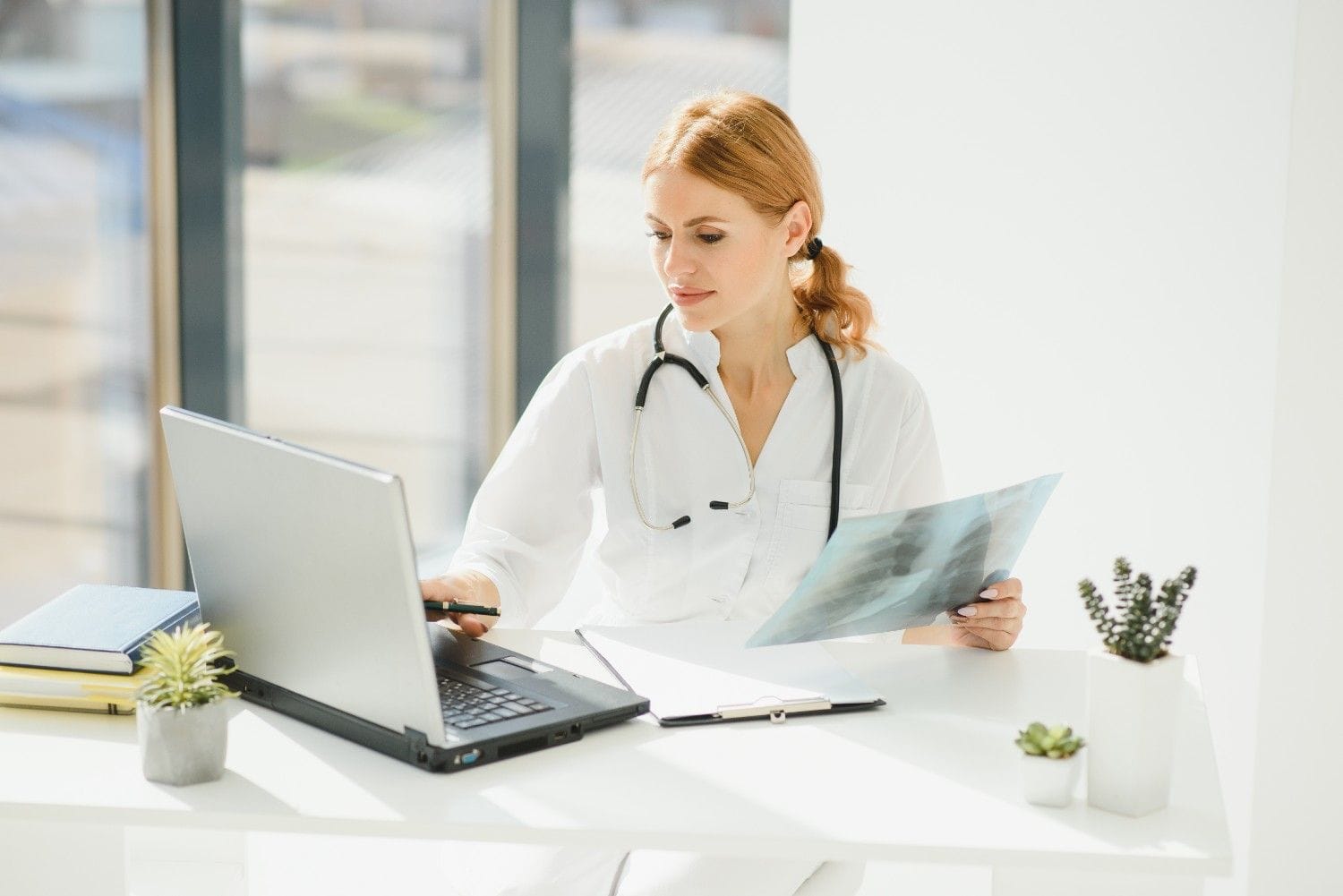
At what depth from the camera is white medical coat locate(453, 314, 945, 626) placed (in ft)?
6.33

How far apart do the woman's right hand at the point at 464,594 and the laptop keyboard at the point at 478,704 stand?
0.11 m

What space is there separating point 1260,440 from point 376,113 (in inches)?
91.4

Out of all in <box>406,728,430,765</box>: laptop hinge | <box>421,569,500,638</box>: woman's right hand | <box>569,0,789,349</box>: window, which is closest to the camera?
<box>406,728,430,765</box>: laptop hinge

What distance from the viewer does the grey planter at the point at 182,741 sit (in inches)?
46.7

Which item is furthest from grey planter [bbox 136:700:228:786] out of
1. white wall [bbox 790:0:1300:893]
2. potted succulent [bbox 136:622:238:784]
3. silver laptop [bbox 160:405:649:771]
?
white wall [bbox 790:0:1300:893]

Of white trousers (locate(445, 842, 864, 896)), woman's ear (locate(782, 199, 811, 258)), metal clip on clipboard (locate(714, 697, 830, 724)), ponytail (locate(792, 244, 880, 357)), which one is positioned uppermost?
woman's ear (locate(782, 199, 811, 258))

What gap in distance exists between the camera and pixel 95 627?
4.68 feet

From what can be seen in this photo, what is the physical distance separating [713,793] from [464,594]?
555mm

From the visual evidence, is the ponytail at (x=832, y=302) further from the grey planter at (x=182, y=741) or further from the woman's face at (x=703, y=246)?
the grey planter at (x=182, y=741)

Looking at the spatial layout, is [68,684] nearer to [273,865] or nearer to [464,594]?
[464,594]

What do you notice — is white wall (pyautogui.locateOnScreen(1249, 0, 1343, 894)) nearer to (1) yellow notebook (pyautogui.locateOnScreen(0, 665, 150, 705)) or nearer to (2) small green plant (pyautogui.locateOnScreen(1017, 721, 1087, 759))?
(2) small green plant (pyautogui.locateOnScreen(1017, 721, 1087, 759))

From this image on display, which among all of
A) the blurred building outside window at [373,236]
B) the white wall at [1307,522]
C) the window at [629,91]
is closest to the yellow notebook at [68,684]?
the white wall at [1307,522]

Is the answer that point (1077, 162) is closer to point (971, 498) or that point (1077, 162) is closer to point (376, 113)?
point (971, 498)

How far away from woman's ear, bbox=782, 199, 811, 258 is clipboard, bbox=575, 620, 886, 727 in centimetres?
60
